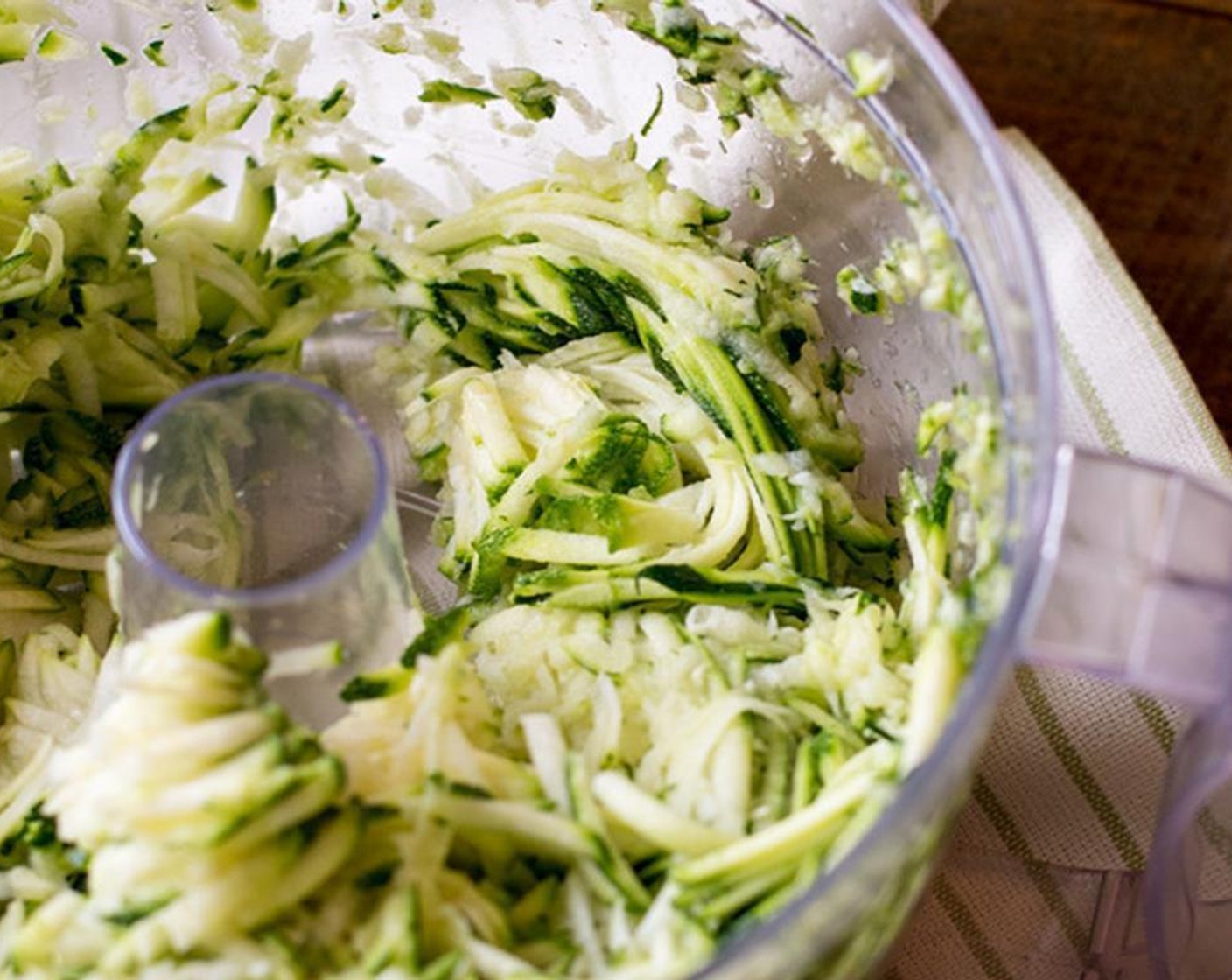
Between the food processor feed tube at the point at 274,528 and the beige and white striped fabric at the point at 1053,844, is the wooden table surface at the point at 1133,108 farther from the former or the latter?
the food processor feed tube at the point at 274,528

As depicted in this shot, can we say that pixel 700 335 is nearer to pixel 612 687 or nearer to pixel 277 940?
pixel 612 687

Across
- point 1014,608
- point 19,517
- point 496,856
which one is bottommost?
point 19,517

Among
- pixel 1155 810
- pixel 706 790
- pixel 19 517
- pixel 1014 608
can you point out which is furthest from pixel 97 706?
pixel 1155 810

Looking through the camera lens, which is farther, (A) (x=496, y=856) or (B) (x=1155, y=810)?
(B) (x=1155, y=810)

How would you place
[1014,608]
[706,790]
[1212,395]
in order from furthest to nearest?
[1212,395] → [706,790] → [1014,608]

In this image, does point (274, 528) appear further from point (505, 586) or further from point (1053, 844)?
point (1053, 844)

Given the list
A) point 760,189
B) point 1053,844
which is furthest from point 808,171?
point 1053,844
